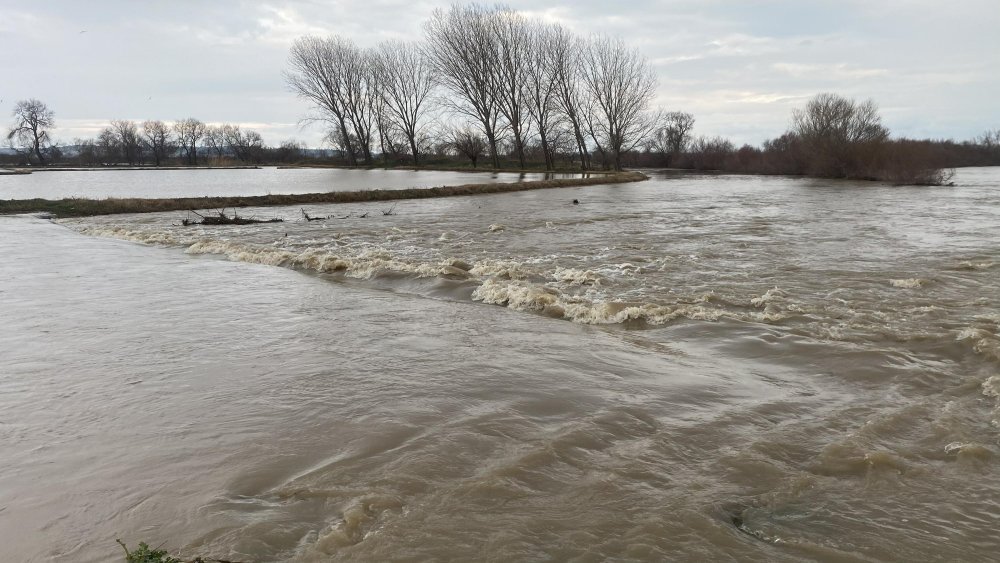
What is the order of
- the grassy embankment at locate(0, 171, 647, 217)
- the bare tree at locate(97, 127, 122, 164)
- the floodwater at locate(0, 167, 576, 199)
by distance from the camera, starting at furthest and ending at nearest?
the bare tree at locate(97, 127, 122, 164)
the floodwater at locate(0, 167, 576, 199)
the grassy embankment at locate(0, 171, 647, 217)

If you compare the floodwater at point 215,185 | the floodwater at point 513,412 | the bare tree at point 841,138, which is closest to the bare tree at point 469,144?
the floodwater at point 215,185

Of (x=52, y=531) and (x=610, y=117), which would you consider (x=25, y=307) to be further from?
(x=610, y=117)

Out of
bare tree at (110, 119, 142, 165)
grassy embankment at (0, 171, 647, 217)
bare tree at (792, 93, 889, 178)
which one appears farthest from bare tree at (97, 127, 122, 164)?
bare tree at (792, 93, 889, 178)

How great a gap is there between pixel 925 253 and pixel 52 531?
14555 millimetres

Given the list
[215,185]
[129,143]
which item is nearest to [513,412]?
[215,185]

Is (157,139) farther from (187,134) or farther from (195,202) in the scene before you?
(195,202)

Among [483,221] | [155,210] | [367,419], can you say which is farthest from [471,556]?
[155,210]

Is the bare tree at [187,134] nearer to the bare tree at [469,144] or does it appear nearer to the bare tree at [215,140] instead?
the bare tree at [215,140]

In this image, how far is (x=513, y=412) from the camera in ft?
16.2

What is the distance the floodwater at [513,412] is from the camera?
129 inches

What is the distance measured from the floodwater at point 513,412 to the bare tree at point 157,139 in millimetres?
105901

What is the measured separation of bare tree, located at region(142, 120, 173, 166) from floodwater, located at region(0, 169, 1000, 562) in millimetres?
105901

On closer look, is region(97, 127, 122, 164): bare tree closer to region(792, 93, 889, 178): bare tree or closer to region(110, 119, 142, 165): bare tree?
region(110, 119, 142, 165): bare tree

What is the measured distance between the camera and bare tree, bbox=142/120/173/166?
10225 cm
